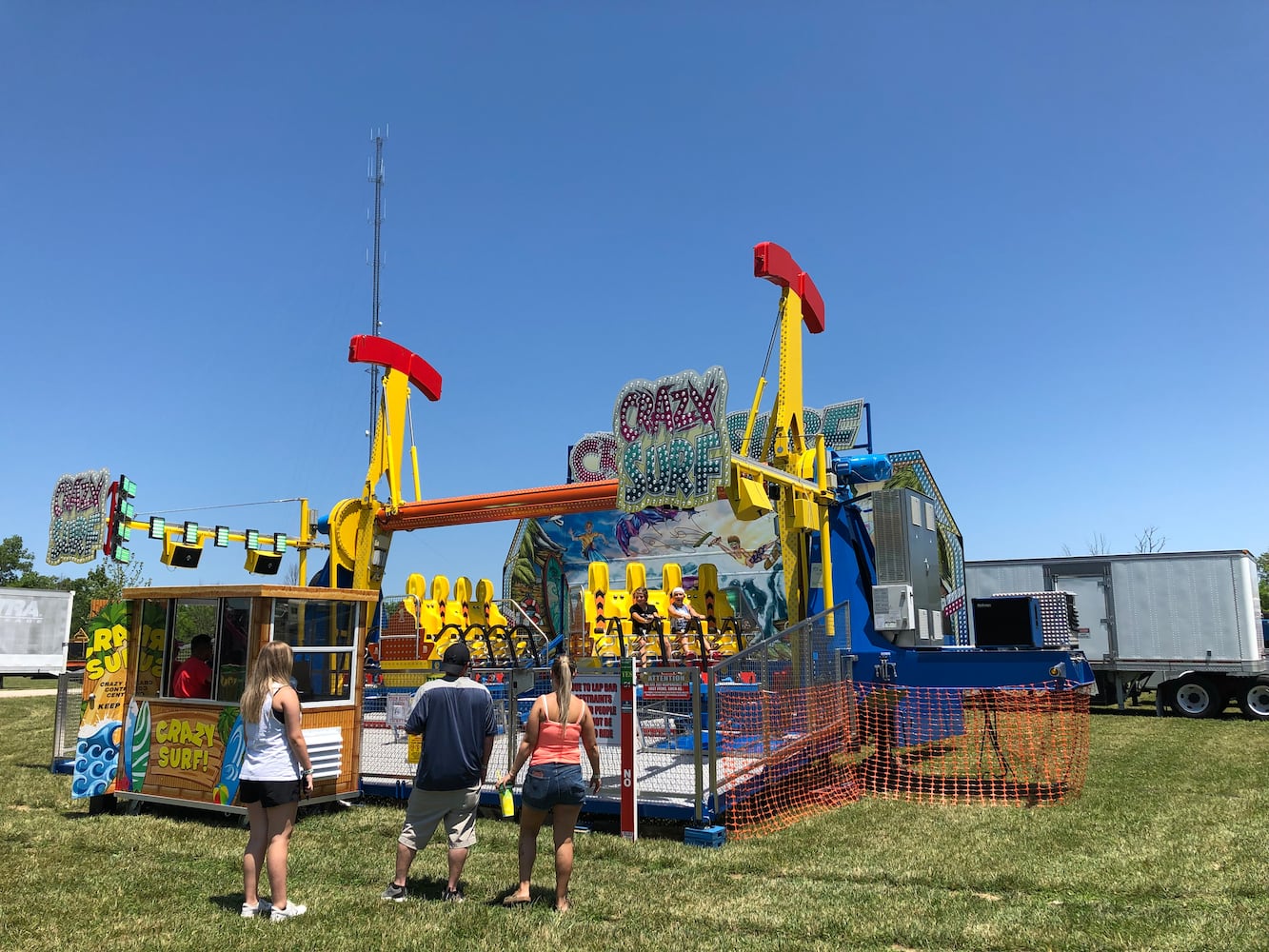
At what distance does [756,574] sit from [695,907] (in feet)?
68.0

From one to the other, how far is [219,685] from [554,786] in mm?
4241

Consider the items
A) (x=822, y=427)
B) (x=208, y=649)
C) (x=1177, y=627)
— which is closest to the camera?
(x=208, y=649)

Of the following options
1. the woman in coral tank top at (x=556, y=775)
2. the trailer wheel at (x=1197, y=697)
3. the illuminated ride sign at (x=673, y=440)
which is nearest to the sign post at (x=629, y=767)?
the woman in coral tank top at (x=556, y=775)

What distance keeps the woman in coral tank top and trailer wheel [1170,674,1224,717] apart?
51.8 ft

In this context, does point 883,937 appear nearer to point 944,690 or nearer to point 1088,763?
point 944,690

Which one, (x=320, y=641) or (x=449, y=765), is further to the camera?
(x=320, y=641)

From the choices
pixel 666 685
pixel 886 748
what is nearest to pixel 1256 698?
pixel 886 748

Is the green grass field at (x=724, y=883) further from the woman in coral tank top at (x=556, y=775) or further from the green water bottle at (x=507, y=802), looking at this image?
the green water bottle at (x=507, y=802)

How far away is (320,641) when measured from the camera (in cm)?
847

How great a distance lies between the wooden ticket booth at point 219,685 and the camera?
26.2ft

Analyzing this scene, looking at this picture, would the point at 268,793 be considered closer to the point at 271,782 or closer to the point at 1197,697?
the point at 271,782

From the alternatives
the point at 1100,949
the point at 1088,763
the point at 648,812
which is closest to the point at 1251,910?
the point at 1100,949

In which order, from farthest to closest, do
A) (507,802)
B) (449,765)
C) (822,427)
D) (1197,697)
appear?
1. (822,427)
2. (1197,697)
3. (507,802)
4. (449,765)

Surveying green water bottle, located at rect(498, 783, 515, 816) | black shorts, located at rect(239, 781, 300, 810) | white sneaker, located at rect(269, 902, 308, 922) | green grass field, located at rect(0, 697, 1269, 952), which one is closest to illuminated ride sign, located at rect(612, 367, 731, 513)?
green grass field, located at rect(0, 697, 1269, 952)
